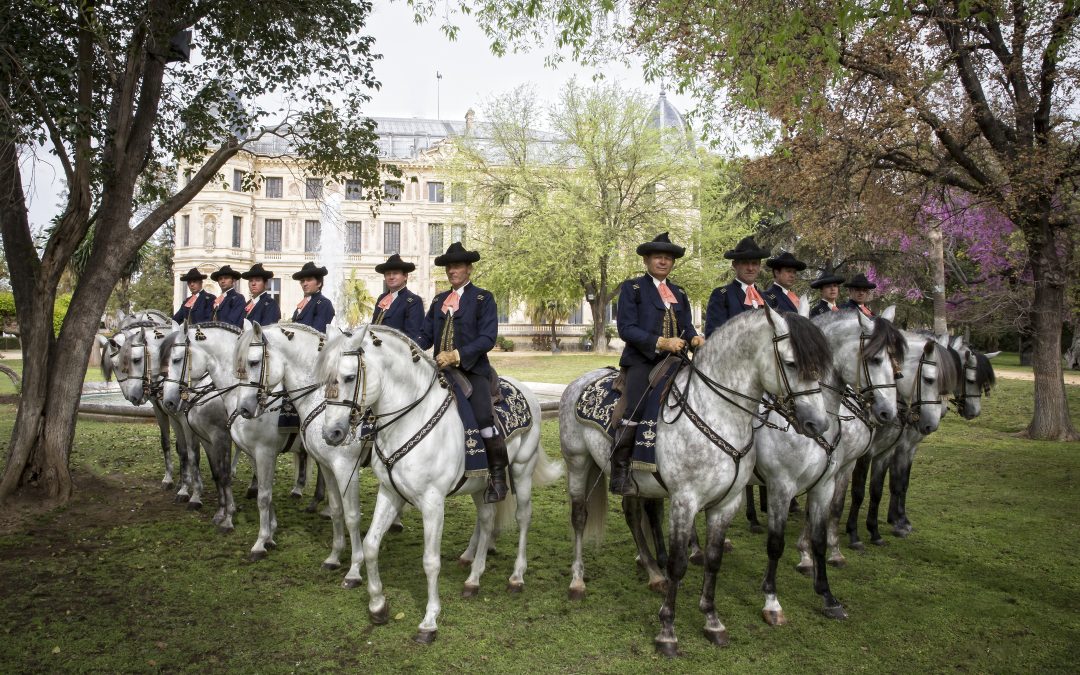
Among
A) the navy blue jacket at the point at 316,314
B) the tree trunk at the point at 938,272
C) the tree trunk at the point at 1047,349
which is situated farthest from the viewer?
the tree trunk at the point at 938,272

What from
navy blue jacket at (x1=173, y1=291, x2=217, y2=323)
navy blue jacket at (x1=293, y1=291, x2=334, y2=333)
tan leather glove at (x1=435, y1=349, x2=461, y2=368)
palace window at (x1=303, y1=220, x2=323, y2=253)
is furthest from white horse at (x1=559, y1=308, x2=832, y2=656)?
palace window at (x1=303, y1=220, x2=323, y2=253)

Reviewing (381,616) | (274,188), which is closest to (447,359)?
(381,616)

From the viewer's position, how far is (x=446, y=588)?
20.6 ft

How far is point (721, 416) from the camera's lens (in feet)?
17.1

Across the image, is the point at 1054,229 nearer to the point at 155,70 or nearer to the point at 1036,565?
the point at 1036,565

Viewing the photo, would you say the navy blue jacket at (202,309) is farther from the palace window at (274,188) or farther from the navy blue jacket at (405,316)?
the palace window at (274,188)

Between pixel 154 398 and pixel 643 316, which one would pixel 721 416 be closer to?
Result: pixel 643 316

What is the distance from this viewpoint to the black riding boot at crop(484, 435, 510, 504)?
19.3 ft

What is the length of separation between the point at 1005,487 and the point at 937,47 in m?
8.77

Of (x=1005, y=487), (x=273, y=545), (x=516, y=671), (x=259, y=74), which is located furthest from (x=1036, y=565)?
(x=259, y=74)

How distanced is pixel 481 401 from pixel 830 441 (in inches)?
114

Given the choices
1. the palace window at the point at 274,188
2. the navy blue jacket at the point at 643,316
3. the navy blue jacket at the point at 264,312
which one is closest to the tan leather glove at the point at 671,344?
the navy blue jacket at the point at 643,316

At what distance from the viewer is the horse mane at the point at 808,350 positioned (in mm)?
4766

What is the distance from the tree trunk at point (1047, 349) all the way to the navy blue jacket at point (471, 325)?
41.3 ft
